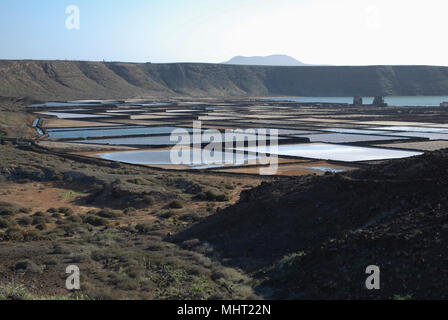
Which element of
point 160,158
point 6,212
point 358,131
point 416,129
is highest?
point 416,129

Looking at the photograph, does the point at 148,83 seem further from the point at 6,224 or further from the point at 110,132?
the point at 6,224

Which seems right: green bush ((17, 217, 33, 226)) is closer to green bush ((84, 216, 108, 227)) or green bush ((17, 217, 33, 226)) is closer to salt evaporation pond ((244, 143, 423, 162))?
green bush ((84, 216, 108, 227))

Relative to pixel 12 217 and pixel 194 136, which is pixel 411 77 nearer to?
pixel 194 136

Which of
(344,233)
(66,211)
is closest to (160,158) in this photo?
(66,211)

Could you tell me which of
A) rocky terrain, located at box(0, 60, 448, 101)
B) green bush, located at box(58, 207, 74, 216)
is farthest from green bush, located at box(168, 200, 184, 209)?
rocky terrain, located at box(0, 60, 448, 101)

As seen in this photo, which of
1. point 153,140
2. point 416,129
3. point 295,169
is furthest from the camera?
point 416,129

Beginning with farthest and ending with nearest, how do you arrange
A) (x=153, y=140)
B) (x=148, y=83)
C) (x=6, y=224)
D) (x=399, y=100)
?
(x=148, y=83) → (x=399, y=100) → (x=153, y=140) → (x=6, y=224)

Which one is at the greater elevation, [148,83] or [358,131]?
[148,83]
